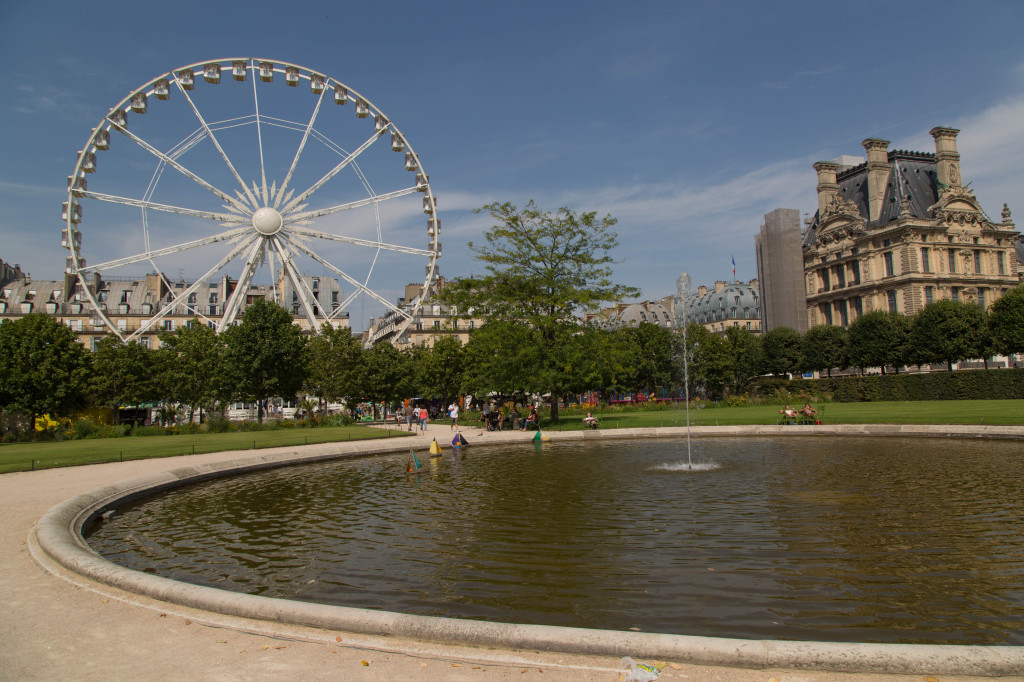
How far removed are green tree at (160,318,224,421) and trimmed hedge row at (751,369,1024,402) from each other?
146ft

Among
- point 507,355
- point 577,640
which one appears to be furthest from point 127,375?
point 577,640

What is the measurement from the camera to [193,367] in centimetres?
4056

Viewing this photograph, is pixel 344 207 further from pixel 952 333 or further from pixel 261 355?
pixel 952 333

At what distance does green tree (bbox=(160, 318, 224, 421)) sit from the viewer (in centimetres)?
4019

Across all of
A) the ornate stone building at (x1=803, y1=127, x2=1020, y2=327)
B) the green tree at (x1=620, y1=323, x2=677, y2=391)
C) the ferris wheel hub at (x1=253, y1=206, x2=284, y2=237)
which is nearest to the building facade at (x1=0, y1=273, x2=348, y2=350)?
the green tree at (x1=620, y1=323, x2=677, y2=391)

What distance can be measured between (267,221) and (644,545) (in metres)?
37.4

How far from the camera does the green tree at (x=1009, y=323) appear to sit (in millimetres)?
58875

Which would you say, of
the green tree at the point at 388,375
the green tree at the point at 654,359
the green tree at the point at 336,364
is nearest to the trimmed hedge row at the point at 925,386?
the green tree at the point at 654,359

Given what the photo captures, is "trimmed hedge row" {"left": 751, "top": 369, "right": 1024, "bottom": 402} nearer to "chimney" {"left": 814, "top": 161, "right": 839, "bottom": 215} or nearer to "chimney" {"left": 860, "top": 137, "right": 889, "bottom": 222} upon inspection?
"chimney" {"left": 860, "top": 137, "right": 889, "bottom": 222}

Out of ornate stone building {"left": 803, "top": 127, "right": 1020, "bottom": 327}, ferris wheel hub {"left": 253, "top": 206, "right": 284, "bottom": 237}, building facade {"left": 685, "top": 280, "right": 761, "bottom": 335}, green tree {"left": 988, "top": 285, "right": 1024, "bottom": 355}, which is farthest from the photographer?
building facade {"left": 685, "top": 280, "right": 761, "bottom": 335}

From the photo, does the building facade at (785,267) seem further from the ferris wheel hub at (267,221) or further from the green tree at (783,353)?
the ferris wheel hub at (267,221)

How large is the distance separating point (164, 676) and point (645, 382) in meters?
A: 67.7

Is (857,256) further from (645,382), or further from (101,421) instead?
(101,421)

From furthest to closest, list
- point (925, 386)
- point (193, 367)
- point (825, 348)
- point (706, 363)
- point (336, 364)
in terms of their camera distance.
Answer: point (825, 348), point (706, 363), point (925, 386), point (336, 364), point (193, 367)
